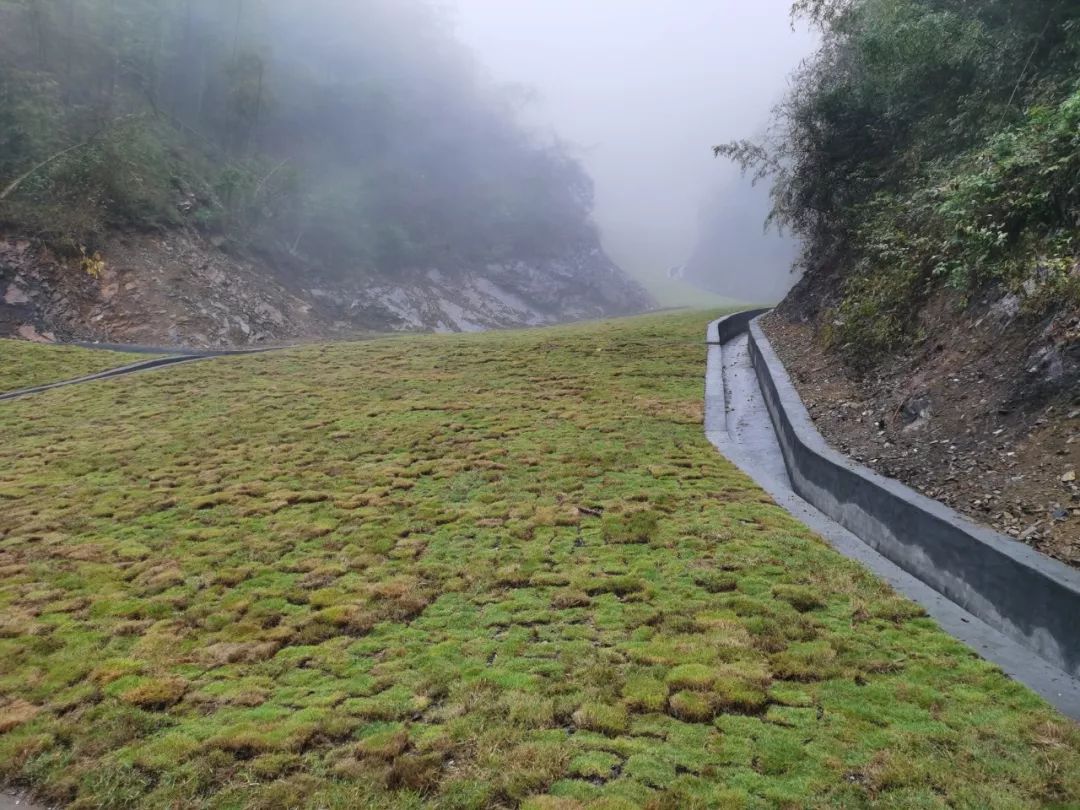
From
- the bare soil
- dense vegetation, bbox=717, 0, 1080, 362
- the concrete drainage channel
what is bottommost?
the concrete drainage channel

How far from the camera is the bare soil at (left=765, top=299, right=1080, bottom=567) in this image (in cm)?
591

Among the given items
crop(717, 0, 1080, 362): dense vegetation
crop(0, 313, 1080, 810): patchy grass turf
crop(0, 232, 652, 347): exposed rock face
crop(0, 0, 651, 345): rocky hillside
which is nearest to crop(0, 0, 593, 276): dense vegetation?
crop(0, 0, 651, 345): rocky hillside

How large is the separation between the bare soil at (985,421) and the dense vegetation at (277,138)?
3771 cm

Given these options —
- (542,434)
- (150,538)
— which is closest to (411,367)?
(542,434)

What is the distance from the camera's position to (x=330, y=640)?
605 cm

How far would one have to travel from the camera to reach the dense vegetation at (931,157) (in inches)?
336

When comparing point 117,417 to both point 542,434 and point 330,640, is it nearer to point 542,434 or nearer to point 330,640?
point 542,434

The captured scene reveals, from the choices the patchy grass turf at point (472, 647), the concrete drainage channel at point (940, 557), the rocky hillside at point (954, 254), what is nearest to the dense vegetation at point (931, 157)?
the rocky hillside at point (954, 254)

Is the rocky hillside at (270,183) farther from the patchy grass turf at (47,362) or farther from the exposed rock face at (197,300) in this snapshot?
the patchy grass turf at (47,362)

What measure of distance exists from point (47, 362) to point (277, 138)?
5401 centimetres

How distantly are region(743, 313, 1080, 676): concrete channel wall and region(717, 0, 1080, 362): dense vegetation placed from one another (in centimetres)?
306

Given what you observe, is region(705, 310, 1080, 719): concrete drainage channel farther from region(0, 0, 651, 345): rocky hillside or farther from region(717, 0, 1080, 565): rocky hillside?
region(0, 0, 651, 345): rocky hillside

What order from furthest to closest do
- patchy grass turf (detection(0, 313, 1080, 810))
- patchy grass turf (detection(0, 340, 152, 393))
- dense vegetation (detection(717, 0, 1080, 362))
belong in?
1. patchy grass turf (detection(0, 340, 152, 393))
2. dense vegetation (detection(717, 0, 1080, 362))
3. patchy grass turf (detection(0, 313, 1080, 810))

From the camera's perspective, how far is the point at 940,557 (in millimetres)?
6152
